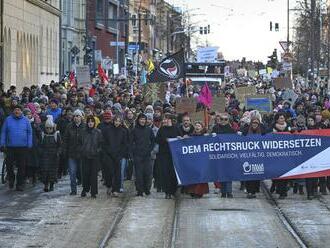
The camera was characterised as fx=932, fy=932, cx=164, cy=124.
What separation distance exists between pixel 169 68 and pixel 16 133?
1043 centimetres

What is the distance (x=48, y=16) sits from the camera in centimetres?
5678

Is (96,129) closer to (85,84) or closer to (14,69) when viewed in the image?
(85,84)

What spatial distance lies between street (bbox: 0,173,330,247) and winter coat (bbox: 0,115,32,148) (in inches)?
38.3

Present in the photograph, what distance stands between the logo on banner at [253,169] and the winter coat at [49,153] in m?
3.70

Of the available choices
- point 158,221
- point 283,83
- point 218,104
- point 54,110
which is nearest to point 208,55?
point 283,83

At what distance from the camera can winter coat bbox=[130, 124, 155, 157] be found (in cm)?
1791

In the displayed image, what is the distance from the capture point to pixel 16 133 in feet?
60.3

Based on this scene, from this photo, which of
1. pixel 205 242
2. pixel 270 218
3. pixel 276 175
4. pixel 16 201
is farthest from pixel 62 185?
pixel 205 242

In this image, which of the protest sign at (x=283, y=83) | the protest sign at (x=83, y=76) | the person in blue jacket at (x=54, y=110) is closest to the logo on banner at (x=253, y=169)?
the person in blue jacket at (x=54, y=110)

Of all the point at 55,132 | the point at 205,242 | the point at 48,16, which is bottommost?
the point at 205,242

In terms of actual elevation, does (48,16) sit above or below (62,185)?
above

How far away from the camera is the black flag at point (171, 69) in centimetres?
2719

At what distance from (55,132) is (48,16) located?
3908 cm

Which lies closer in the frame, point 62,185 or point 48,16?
point 62,185
